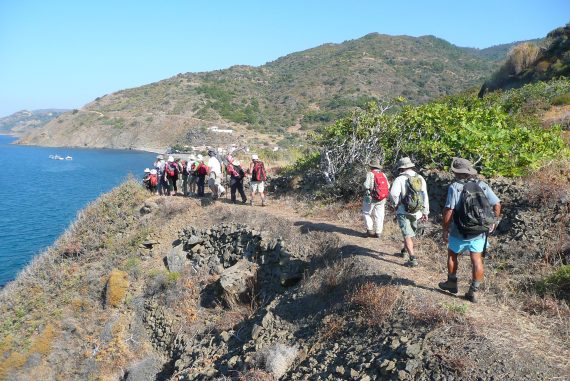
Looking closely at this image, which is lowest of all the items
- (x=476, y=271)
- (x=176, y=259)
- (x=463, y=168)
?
(x=176, y=259)

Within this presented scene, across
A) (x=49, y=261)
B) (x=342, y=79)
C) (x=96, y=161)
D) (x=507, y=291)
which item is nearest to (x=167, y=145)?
(x=96, y=161)

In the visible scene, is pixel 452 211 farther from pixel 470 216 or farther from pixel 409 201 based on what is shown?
pixel 409 201

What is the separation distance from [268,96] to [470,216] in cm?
9341

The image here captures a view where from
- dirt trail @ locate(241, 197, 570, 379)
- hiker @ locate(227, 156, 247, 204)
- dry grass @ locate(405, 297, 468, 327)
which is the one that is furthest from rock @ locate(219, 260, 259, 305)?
dry grass @ locate(405, 297, 468, 327)

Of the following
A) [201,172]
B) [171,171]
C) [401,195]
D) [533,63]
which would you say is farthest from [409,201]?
[533,63]

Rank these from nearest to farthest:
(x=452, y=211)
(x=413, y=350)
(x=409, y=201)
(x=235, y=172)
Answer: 1. (x=413, y=350)
2. (x=452, y=211)
3. (x=409, y=201)
4. (x=235, y=172)

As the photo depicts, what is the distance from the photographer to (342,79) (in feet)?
287

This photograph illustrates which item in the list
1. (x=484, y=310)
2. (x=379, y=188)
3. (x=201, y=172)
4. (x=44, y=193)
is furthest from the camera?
(x=44, y=193)

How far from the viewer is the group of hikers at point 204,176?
42.0 ft

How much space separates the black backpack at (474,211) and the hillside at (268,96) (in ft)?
194

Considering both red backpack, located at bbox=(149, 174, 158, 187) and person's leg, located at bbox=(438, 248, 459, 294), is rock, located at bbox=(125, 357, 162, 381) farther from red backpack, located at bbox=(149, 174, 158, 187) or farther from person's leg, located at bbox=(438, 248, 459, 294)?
red backpack, located at bbox=(149, 174, 158, 187)

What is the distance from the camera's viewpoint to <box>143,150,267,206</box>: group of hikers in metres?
12.8

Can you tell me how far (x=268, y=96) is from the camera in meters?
95.8

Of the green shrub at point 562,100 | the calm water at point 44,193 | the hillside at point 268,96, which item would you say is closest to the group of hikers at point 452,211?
the green shrub at point 562,100
